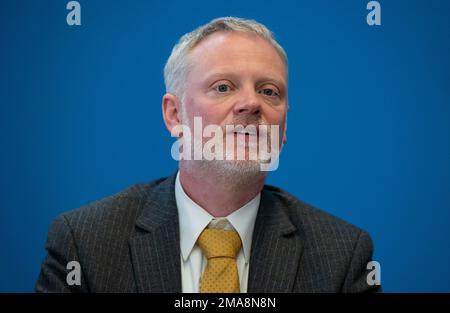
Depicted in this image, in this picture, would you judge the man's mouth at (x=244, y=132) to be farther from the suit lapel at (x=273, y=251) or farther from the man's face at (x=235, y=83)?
the suit lapel at (x=273, y=251)

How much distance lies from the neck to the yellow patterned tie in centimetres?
12

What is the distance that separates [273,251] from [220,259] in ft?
0.71

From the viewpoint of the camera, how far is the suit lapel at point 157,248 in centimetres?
199

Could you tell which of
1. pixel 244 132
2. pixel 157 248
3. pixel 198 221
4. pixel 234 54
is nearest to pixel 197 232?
pixel 198 221

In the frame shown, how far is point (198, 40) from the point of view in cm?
227

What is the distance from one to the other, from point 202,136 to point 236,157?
6.6 inches

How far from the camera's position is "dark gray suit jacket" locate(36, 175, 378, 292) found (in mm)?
1999

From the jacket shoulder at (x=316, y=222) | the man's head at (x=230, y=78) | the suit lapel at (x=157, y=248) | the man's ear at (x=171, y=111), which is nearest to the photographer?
the suit lapel at (x=157, y=248)

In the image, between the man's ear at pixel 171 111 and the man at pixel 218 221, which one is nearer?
the man at pixel 218 221

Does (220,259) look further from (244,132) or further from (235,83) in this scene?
(235,83)
